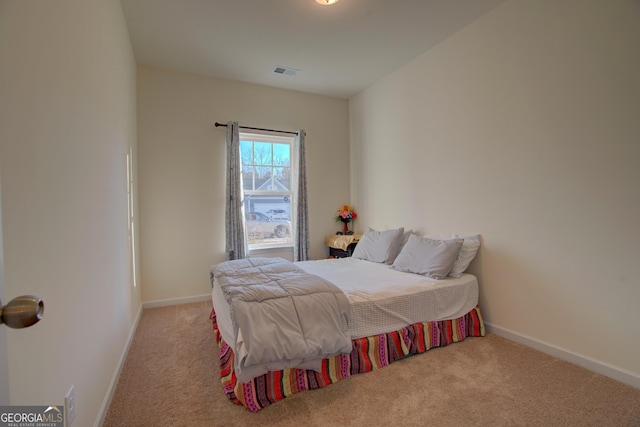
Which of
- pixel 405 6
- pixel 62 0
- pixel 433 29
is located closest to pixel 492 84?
pixel 433 29

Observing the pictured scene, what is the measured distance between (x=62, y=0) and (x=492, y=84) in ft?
10.1

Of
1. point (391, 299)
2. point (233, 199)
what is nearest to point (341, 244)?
point (233, 199)

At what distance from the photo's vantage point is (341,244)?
4.30 m

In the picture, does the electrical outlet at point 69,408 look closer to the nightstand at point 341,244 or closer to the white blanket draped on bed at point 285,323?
the white blanket draped on bed at point 285,323

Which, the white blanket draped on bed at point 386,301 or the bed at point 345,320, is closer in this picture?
the bed at point 345,320

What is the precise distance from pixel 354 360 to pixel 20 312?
1988 mm

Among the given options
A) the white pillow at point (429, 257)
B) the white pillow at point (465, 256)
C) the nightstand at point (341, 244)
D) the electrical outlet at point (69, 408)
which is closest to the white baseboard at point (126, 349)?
the electrical outlet at point (69, 408)

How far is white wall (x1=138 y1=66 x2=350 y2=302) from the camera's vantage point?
3.65 meters

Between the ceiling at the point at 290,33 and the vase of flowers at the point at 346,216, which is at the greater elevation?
the ceiling at the point at 290,33

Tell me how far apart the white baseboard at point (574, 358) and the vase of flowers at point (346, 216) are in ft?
7.76

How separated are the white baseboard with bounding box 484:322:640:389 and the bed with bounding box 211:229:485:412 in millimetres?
203

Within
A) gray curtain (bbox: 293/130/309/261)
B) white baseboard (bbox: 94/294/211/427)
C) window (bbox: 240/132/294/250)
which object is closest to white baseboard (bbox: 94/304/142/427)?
white baseboard (bbox: 94/294/211/427)

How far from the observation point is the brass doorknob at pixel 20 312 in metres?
0.52

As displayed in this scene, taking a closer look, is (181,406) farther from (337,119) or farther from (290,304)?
(337,119)
